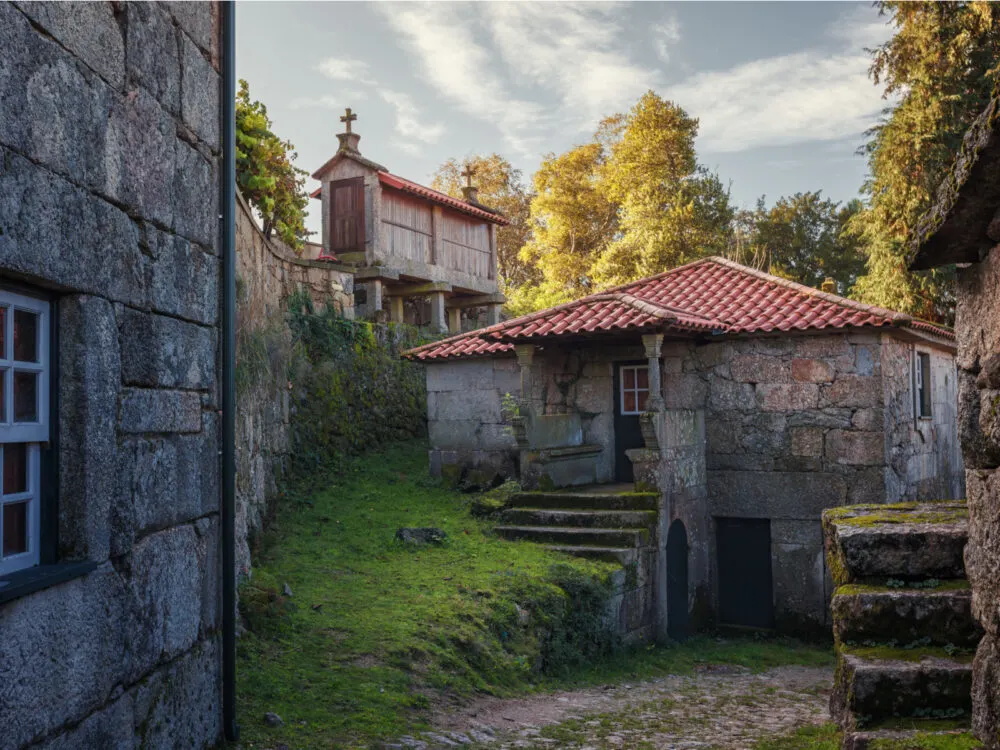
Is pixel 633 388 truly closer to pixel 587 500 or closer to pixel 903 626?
pixel 587 500

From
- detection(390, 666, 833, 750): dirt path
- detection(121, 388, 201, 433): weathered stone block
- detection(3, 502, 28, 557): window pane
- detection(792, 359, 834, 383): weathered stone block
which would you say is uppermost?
Answer: detection(792, 359, 834, 383): weathered stone block

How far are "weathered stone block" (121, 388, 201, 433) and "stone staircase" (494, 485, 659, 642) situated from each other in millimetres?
6284

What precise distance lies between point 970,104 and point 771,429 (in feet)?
36.7

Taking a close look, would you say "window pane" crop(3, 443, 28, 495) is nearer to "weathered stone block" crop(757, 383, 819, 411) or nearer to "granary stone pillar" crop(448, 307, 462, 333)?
"weathered stone block" crop(757, 383, 819, 411)

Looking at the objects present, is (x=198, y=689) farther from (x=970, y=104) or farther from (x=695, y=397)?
(x=970, y=104)

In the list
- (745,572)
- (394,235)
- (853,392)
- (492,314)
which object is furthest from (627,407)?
(492,314)

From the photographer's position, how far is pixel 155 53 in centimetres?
401

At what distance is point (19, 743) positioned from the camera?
2867 millimetres

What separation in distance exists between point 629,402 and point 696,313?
1661mm

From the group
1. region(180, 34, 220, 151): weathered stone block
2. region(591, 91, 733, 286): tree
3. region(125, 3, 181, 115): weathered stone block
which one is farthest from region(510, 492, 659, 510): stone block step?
region(591, 91, 733, 286): tree

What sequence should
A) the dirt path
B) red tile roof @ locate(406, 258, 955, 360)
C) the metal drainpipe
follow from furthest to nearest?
red tile roof @ locate(406, 258, 955, 360) < the dirt path < the metal drainpipe

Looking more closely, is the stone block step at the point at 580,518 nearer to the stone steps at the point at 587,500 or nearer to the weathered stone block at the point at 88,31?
the stone steps at the point at 587,500

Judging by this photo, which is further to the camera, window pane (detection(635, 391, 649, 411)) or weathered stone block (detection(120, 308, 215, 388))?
window pane (detection(635, 391, 649, 411))

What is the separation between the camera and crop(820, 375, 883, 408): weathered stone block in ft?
37.7
